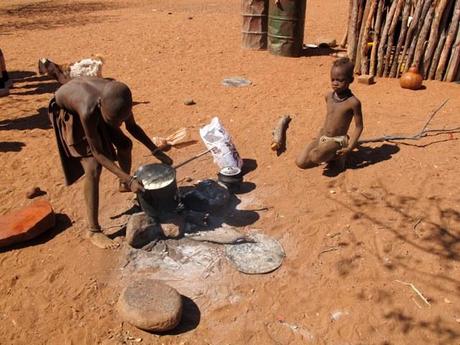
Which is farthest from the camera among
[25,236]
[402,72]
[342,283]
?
[402,72]

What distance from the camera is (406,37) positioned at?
6812 mm

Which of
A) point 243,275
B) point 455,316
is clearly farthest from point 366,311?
point 243,275

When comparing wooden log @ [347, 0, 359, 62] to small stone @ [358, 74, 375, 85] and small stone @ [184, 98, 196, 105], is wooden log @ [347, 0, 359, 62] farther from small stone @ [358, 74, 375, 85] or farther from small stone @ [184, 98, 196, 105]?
small stone @ [184, 98, 196, 105]

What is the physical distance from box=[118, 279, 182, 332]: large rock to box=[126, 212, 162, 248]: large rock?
1.70ft

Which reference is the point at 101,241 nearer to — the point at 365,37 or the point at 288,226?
the point at 288,226

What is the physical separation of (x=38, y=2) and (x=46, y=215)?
15.7m

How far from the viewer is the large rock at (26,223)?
11.8ft

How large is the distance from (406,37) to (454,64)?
878mm

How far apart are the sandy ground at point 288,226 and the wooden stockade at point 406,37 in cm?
41

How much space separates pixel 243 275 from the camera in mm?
3283

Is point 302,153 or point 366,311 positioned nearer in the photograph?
point 366,311

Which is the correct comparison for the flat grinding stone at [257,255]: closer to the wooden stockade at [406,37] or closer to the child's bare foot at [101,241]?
the child's bare foot at [101,241]

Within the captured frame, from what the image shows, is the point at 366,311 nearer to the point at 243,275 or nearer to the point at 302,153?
the point at 243,275

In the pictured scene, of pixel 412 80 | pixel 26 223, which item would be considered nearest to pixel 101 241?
pixel 26 223
